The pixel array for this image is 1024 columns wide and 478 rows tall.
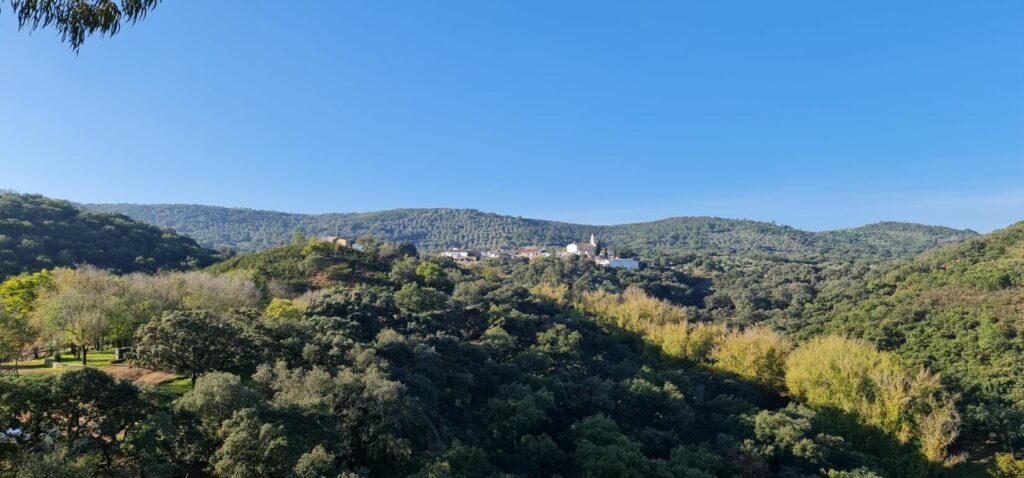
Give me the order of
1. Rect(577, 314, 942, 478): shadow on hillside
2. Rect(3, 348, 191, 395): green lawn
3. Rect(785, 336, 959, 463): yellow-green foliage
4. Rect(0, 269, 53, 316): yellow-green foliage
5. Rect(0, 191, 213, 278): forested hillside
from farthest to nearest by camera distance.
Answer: Rect(0, 191, 213, 278): forested hillside
Rect(0, 269, 53, 316): yellow-green foliage
Rect(785, 336, 959, 463): yellow-green foliage
Rect(577, 314, 942, 478): shadow on hillside
Rect(3, 348, 191, 395): green lawn

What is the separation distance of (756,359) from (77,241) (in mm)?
84211

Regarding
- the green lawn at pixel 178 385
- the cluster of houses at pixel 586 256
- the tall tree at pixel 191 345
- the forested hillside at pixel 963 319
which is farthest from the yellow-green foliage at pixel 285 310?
the cluster of houses at pixel 586 256

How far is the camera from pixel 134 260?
71.2 m

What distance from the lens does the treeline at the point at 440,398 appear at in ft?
49.6

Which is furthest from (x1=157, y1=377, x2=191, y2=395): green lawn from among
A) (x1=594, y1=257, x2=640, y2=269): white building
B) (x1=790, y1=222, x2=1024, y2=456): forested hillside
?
(x1=594, y1=257, x2=640, y2=269): white building

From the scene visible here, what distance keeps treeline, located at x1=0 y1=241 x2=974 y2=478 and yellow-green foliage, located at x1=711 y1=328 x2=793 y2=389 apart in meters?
0.15

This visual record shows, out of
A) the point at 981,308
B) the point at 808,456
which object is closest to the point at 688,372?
the point at 808,456

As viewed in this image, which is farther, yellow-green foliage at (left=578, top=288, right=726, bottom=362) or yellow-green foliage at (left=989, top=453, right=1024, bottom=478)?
yellow-green foliage at (left=578, top=288, right=726, bottom=362)

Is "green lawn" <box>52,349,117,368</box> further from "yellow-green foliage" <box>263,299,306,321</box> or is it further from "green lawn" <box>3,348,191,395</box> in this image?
"yellow-green foliage" <box>263,299,306,321</box>

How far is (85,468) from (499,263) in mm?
99486

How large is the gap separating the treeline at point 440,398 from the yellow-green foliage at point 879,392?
0.42 feet

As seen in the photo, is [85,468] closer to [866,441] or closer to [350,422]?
[350,422]

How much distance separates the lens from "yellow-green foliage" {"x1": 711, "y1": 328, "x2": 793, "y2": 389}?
132 feet

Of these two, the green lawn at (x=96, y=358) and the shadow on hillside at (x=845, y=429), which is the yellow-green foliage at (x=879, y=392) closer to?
the shadow on hillside at (x=845, y=429)
